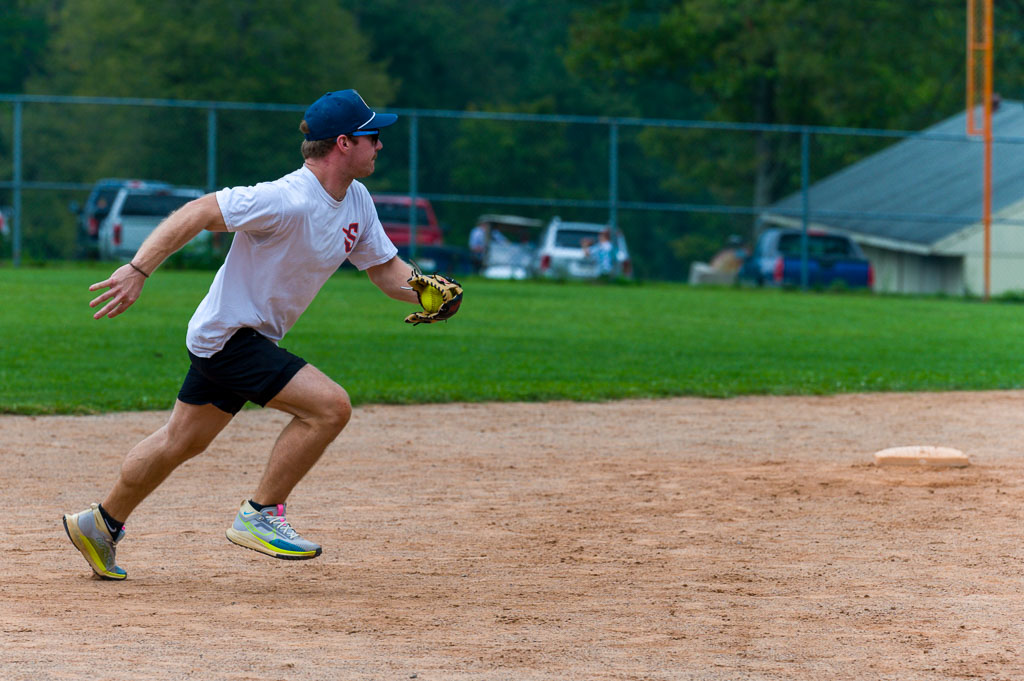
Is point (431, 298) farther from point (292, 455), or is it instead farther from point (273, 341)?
point (292, 455)

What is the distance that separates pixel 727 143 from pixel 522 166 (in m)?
7.31

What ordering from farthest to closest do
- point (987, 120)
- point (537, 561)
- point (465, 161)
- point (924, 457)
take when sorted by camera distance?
point (465, 161) < point (987, 120) < point (924, 457) < point (537, 561)

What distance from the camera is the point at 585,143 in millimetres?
42625

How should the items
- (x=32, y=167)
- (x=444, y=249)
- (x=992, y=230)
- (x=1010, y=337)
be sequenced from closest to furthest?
(x=1010, y=337) < (x=444, y=249) < (x=992, y=230) < (x=32, y=167)

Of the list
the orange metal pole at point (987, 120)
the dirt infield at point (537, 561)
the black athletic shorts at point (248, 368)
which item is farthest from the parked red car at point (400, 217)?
the black athletic shorts at point (248, 368)

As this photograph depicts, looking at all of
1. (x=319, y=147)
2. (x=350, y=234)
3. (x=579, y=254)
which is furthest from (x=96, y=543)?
(x=579, y=254)

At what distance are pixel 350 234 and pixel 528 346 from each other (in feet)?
31.4

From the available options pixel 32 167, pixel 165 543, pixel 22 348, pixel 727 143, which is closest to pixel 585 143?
pixel 727 143

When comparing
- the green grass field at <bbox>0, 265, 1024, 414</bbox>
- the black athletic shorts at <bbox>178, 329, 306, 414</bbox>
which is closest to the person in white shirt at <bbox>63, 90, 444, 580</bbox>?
the black athletic shorts at <bbox>178, 329, 306, 414</bbox>

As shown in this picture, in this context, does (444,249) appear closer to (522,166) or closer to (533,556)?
(522,166)

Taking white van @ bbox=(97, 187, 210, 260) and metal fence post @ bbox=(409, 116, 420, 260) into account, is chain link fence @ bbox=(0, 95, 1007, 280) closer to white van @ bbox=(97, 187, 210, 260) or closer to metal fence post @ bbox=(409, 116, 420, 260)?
metal fence post @ bbox=(409, 116, 420, 260)

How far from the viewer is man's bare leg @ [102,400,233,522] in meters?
5.43

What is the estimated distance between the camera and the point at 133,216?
24.9 metres

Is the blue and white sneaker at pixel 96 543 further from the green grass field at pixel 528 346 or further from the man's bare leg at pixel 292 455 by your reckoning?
the green grass field at pixel 528 346
